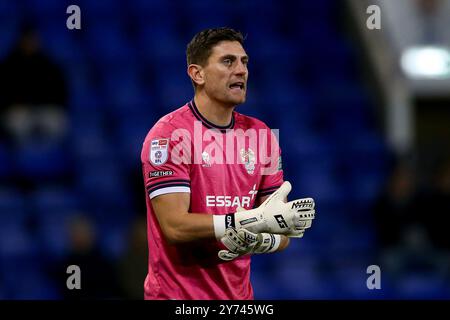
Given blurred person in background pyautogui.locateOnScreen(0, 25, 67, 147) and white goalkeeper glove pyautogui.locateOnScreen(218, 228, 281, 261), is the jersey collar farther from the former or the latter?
blurred person in background pyautogui.locateOnScreen(0, 25, 67, 147)

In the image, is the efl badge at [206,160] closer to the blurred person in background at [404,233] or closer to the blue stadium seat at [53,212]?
the blurred person in background at [404,233]

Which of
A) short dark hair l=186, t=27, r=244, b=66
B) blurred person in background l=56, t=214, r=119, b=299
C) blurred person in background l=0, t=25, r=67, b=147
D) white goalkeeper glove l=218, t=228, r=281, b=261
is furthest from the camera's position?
blurred person in background l=0, t=25, r=67, b=147

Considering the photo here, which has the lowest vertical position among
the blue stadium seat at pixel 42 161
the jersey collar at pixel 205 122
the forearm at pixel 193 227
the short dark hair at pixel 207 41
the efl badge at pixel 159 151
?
the blue stadium seat at pixel 42 161

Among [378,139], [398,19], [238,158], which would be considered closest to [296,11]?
[398,19]

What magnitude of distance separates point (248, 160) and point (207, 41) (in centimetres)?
58

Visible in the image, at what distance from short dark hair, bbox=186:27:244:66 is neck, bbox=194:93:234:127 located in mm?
177

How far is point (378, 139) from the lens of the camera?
955cm

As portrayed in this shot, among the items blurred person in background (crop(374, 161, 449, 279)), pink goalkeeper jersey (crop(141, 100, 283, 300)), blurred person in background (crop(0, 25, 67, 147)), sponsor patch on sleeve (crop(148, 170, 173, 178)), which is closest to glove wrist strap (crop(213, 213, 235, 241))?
pink goalkeeper jersey (crop(141, 100, 283, 300))

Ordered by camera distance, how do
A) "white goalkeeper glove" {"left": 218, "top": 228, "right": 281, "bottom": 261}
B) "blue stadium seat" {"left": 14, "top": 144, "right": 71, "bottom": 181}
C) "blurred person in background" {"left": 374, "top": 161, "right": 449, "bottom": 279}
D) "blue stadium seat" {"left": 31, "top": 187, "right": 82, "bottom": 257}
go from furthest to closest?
"blue stadium seat" {"left": 14, "top": 144, "right": 71, "bottom": 181}, "blue stadium seat" {"left": 31, "top": 187, "right": 82, "bottom": 257}, "blurred person in background" {"left": 374, "top": 161, "right": 449, "bottom": 279}, "white goalkeeper glove" {"left": 218, "top": 228, "right": 281, "bottom": 261}

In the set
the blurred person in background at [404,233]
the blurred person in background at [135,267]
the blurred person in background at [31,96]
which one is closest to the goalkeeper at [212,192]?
the blurred person in background at [135,267]

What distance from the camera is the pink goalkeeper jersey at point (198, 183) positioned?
4.48m

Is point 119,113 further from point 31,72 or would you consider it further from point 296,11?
point 296,11

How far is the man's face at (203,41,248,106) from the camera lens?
14.9ft
